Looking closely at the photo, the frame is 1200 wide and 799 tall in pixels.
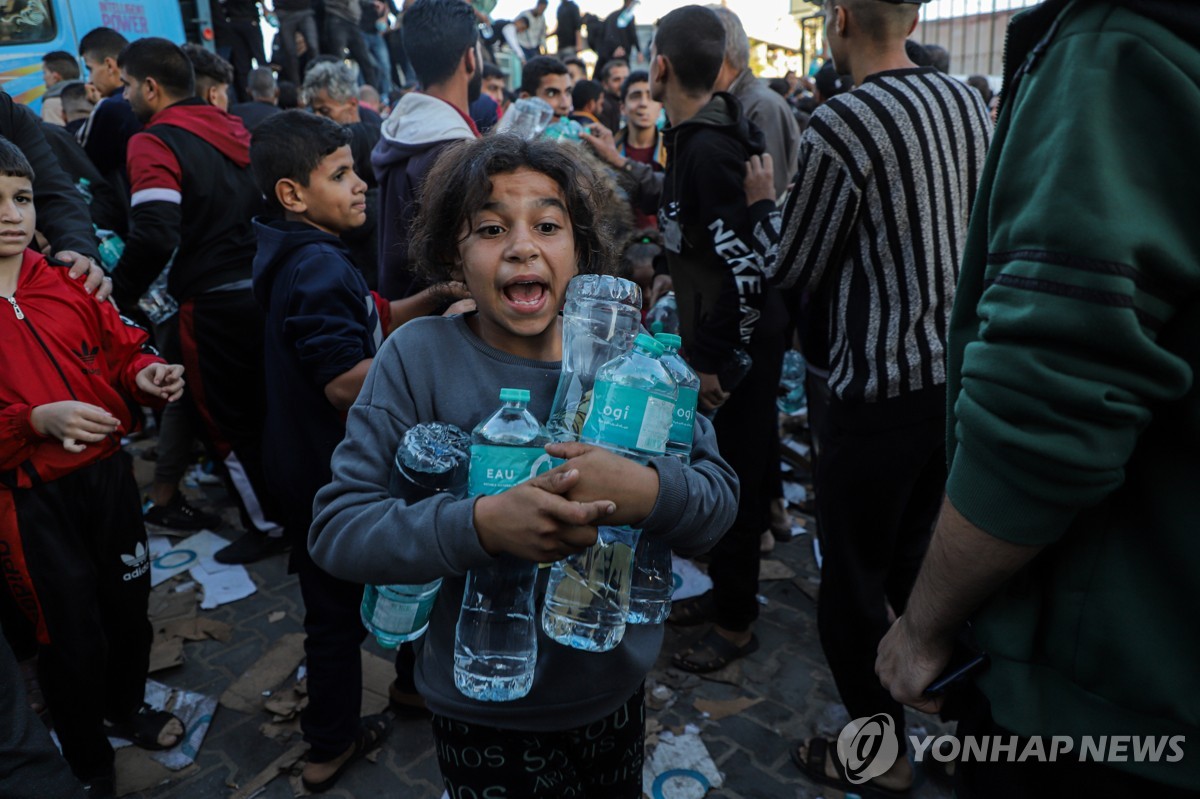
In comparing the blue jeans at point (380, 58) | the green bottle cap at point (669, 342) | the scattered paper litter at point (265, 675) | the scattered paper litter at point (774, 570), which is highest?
the blue jeans at point (380, 58)

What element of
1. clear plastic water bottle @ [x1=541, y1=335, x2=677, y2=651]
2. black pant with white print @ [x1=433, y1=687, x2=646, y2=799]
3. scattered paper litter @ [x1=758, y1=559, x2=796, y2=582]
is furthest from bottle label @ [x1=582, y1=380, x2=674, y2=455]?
scattered paper litter @ [x1=758, y1=559, x2=796, y2=582]

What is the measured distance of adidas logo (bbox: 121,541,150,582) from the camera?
2842mm

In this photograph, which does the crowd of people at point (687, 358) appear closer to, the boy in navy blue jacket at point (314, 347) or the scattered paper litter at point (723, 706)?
the boy in navy blue jacket at point (314, 347)

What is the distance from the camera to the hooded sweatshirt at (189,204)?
13.0ft

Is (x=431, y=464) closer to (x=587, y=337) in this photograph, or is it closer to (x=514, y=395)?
(x=514, y=395)

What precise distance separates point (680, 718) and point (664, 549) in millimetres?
1700

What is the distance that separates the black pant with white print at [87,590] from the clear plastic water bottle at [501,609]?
5.84ft

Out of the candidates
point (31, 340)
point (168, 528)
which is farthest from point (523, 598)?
point (168, 528)

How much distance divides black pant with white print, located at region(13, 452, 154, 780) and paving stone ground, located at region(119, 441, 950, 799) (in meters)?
0.46

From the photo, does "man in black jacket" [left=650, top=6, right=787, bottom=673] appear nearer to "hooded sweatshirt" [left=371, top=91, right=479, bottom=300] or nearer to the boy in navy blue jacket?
"hooded sweatshirt" [left=371, top=91, right=479, bottom=300]

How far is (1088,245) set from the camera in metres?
1.02

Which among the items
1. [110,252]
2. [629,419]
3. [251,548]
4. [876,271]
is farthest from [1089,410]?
[110,252]

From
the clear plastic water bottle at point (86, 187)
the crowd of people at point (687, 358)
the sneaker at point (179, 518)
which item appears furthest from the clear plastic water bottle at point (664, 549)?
the clear plastic water bottle at point (86, 187)

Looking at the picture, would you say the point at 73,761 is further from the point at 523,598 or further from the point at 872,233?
the point at 872,233
